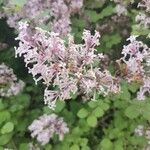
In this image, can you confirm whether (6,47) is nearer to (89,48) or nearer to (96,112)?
(96,112)

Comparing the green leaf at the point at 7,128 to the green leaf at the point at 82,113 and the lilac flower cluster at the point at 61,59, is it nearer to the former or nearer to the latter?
the green leaf at the point at 82,113

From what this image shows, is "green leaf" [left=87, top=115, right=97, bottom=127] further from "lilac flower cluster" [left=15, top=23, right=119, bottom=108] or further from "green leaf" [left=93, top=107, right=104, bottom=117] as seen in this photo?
"lilac flower cluster" [left=15, top=23, right=119, bottom=108]

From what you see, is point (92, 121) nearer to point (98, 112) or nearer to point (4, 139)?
point (98, 112)

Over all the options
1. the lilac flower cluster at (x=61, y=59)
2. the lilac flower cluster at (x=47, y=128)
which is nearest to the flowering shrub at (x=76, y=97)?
the lilac flower cluster at (x=47, y=128)

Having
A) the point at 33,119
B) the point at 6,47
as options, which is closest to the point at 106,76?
the point at 33,119

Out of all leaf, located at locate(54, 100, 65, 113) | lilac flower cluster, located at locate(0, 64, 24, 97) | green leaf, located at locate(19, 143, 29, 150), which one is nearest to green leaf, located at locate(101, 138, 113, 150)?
leaf, located at locate(54, 100, 65, 113)
